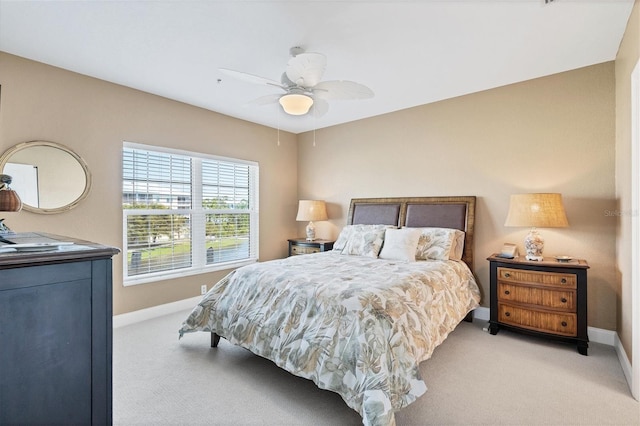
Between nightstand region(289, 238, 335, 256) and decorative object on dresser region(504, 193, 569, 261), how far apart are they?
246 cm

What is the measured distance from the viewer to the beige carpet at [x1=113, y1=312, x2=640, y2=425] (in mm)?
1984

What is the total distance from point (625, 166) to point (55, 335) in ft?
12.2

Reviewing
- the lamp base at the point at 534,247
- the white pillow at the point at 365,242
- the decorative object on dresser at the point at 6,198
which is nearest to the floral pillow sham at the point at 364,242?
the white pillow at the point at 365,242

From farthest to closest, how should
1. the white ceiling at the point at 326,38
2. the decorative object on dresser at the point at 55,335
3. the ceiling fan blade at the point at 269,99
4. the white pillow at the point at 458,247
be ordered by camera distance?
the white pillow at the point at 458,247, the ceiling fan blade at the point at 269,99, the white ceiling at the point at 326,38, the decorative object on dresser at the point at 55,335

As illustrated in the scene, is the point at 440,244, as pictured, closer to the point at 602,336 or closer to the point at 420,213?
the point at 420,213

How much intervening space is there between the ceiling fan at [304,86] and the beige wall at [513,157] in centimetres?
187

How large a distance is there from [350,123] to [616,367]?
13.4ft

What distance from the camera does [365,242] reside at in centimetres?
378

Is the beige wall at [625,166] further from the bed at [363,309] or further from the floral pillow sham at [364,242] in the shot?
the floral pillow sham at [364,242]

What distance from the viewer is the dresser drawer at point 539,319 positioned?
9.43ft

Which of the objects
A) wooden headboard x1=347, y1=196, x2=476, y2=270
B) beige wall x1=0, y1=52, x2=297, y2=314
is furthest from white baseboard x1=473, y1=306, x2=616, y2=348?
beige wall x1=0, y1=52, x2=297, y2=314

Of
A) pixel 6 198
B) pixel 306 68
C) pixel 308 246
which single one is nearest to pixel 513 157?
pixel 306 68

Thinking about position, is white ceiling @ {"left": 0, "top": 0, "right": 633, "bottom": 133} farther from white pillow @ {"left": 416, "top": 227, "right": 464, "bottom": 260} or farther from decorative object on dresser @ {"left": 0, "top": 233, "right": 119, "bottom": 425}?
decorative object on dresser @ {"left": 0, "top": 233, "right": 119, "bottom": 425}

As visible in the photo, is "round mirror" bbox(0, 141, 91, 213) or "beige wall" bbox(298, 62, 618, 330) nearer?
"round mirror" bbox(0, 141, 91, 213)
